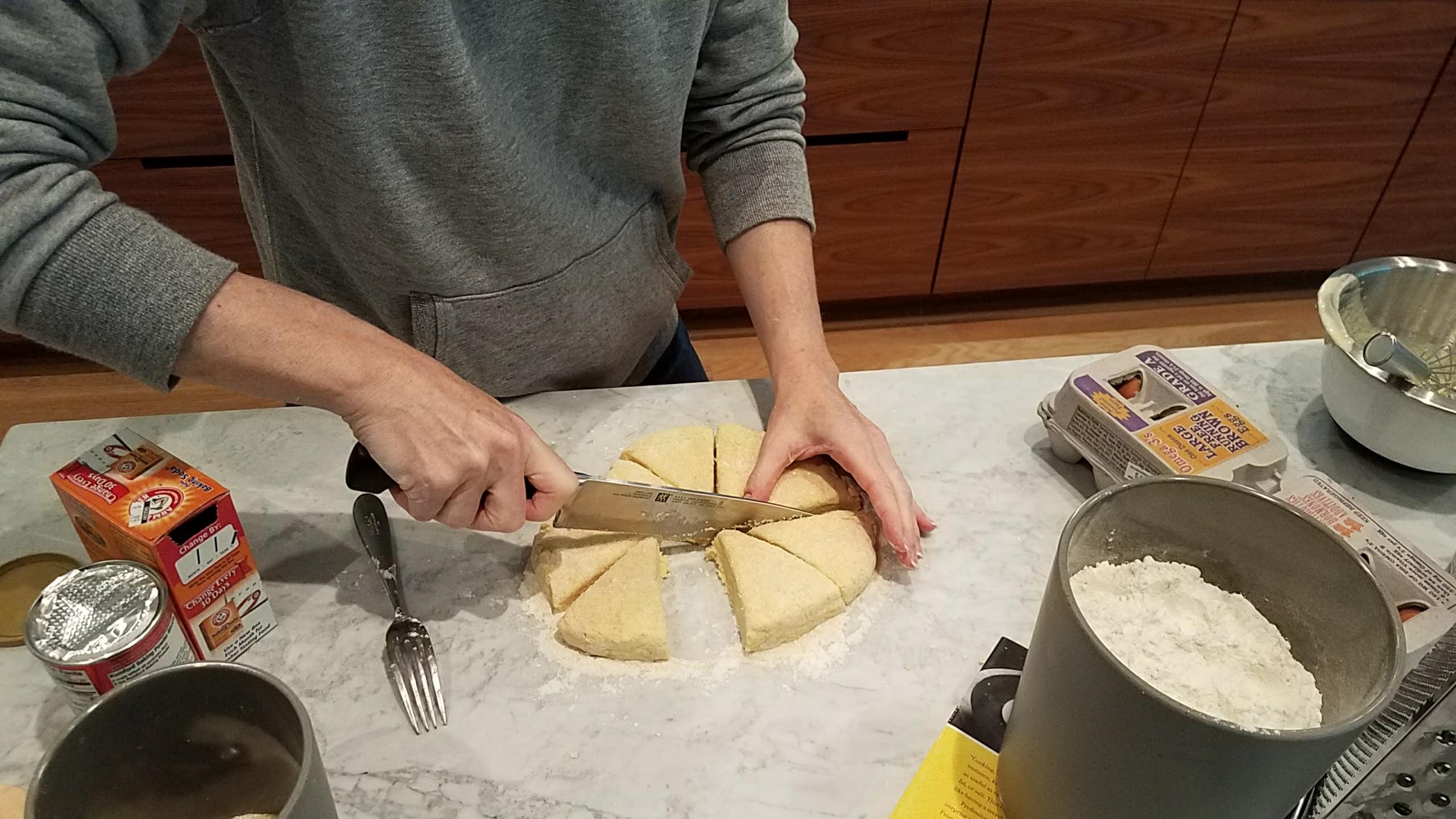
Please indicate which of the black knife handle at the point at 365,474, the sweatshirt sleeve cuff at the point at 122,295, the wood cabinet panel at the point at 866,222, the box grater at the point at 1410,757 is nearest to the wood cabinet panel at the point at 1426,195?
the wood cabinet panel at the point at 866,222

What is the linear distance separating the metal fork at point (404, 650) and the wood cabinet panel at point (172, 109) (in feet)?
5.11

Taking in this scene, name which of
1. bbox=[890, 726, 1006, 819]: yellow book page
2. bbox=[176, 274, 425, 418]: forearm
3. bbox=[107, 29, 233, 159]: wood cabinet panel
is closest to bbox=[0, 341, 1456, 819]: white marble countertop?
bbox=[890, 726, 1006, 819]: yellow book page

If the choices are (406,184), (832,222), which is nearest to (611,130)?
(406,184)

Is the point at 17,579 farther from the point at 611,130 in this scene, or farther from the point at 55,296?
the point at 611,130

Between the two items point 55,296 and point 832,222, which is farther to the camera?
point 832,222

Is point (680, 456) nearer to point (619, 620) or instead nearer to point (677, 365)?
point (619, 620)

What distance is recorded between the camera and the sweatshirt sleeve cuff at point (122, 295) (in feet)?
2.54

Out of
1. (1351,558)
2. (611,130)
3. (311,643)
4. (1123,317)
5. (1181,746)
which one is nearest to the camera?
(1181,746)

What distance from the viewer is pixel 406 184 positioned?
1.03 m

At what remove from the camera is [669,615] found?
38.7 inches

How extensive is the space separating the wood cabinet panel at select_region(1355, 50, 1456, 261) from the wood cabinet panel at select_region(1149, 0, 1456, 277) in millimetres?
43

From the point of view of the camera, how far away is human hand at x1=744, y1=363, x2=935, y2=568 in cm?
103

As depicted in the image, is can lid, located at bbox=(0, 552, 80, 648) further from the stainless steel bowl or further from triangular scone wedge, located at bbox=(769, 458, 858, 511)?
the stainless steel bowl

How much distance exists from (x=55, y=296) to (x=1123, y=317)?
9.55 ft
